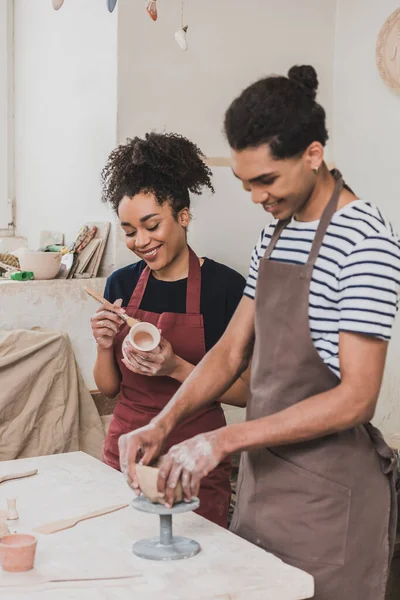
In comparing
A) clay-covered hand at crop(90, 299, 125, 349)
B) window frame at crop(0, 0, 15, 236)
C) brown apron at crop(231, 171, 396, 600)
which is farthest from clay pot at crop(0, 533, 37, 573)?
window frame at crop(0, 0, 15, 236)

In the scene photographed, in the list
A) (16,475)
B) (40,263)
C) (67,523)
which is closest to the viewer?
(67,523)

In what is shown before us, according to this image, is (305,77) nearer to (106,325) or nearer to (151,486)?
(151,486)

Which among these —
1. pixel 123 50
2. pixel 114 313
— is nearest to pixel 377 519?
pixel 114 313

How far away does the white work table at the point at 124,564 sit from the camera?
1.60 meters

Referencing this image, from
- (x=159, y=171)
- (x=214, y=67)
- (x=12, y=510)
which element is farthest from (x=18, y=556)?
(x=214, y=67)

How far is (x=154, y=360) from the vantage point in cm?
252

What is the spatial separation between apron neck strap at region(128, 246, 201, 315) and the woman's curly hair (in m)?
0.21

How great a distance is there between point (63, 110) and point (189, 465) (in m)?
2.92

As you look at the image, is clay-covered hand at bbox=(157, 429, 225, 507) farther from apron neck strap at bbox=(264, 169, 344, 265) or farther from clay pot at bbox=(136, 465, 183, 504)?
apron neck strap at bbox=(264, 169, 344, 265)

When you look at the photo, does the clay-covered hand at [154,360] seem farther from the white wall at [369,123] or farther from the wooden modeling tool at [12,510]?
the white wall at [369,123]

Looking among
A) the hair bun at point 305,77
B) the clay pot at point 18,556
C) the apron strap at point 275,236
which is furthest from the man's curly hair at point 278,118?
the clay pot at point 18,556

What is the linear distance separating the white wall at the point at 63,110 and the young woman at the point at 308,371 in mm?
1982

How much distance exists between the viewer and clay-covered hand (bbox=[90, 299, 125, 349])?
8.70 feet

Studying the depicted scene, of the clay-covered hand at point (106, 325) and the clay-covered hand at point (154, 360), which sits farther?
the clay-covered hand at point (106, 325)
